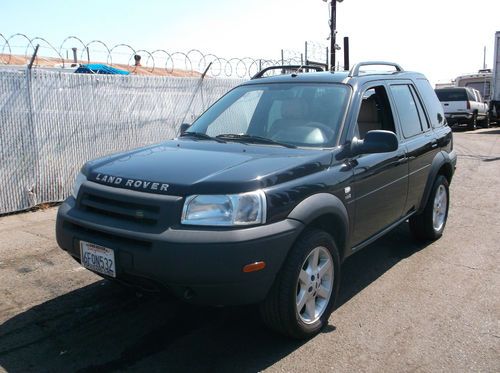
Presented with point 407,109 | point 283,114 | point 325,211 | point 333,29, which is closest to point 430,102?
point 407,109

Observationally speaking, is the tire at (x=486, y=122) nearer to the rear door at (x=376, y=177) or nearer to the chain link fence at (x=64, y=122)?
the chain link fence at (x=64, y=122)

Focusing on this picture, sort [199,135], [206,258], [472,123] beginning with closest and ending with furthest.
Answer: [206,258]
[199,135]
[472,123]

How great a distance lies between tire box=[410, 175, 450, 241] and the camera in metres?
5.46

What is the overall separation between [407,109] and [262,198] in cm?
266

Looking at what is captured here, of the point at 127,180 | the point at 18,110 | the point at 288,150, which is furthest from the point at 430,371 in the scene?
the point at 18,110

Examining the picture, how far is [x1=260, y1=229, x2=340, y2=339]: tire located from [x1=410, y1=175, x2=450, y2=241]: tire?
2.19 metres

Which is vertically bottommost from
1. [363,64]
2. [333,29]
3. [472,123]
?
[472,123]

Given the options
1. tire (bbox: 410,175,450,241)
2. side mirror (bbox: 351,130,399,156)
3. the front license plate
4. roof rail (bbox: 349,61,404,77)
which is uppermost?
roof rail (bbox: 349,61,404,77)

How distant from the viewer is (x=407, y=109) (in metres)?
5.04

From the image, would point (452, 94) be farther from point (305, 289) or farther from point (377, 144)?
point (305, 289)

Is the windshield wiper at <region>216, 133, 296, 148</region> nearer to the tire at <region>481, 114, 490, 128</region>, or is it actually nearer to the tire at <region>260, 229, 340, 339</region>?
the tire at <region>260, 229, 340, 339</region>

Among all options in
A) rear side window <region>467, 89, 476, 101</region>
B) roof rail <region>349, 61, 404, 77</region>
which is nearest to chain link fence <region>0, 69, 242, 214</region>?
roof rail <region>349, 61, 404, 77</region>

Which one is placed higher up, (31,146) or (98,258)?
(31,146)

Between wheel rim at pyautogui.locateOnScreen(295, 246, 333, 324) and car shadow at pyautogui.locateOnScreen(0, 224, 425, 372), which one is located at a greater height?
wheel rim at pyautogui.locateOnScreen(295, 246, 333, 324)
